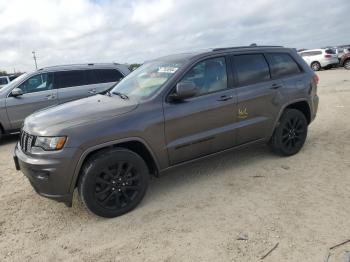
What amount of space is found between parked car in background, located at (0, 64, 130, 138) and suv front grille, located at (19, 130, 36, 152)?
3.78 m

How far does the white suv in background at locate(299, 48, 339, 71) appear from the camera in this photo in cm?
2427

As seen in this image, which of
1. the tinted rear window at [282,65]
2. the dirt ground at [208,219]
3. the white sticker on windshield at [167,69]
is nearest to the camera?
the dirt ground at [208,219]

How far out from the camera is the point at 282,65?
5031 mm

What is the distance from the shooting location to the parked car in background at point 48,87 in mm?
7648

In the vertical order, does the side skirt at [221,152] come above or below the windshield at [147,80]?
below

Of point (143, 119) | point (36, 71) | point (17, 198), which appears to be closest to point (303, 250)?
point (143, 119)

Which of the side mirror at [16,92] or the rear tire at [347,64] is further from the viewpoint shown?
the rear tire at [347,64]

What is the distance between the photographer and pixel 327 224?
323cm

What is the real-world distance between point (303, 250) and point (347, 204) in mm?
1056

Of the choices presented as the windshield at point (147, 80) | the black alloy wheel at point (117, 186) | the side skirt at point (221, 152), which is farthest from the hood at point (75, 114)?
the side skirt at point (221, 152)

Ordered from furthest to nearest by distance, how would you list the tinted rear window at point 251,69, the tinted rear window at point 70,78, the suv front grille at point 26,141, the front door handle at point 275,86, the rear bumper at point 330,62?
the rear bumper at point 330,62
the tinted rear window at point 70,78
the front door handle at point 275,86
the tinted rear window at point 251,69
the suv front grille at point 26,141

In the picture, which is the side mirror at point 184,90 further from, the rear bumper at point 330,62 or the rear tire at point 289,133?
the rear bumper at point 330,62

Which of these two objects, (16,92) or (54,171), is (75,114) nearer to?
(54,171)

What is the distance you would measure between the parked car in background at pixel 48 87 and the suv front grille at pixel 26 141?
3781 millimetres
